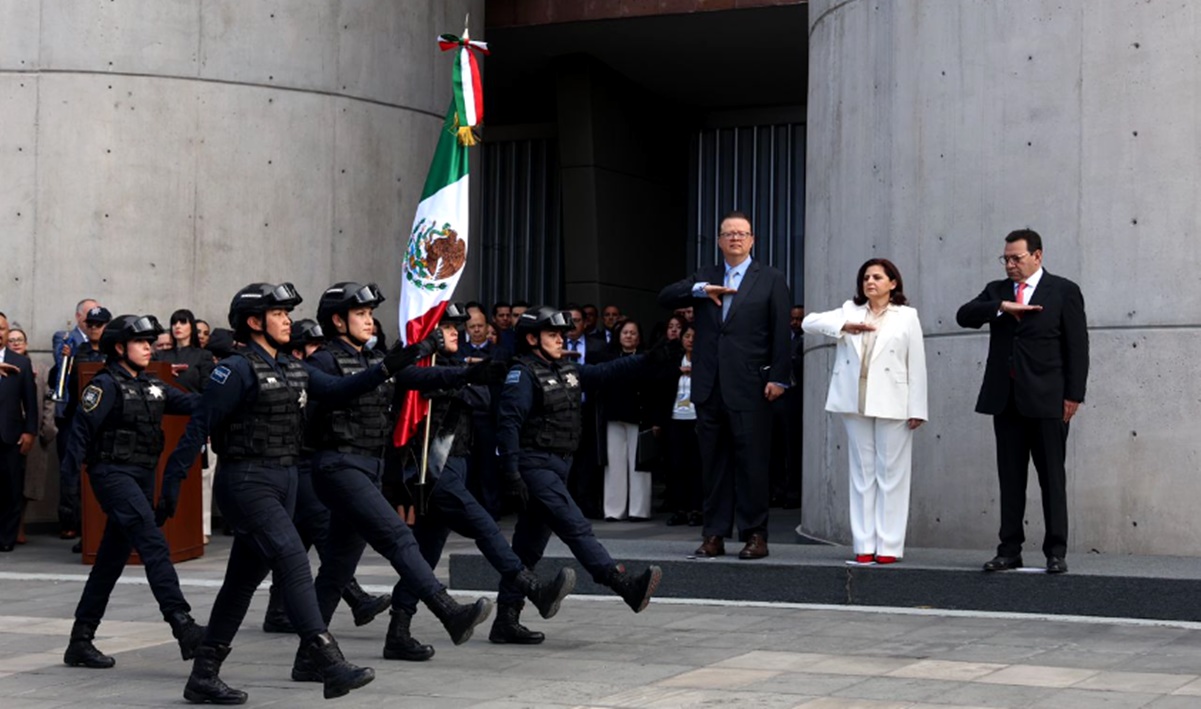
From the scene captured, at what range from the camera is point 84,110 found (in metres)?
15.8

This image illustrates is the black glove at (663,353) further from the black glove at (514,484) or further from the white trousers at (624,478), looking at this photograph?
the white trousers at (624,478)

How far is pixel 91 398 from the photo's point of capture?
9164 millimetres

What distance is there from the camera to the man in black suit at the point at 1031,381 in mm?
9969

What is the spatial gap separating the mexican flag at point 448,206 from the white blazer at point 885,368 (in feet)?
7.84

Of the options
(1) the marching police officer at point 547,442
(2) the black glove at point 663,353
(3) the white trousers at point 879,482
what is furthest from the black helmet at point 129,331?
(3) the white trousers at point 879,482

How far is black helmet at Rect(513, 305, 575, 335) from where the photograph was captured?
9.28m

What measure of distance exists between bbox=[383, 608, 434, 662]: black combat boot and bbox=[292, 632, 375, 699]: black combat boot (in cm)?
106

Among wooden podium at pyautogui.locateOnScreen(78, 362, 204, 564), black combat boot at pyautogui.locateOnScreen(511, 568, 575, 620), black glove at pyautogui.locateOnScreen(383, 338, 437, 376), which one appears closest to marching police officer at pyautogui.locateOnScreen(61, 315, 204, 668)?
black combat boot at pyautogui.locateOnScreen(511, 568, 575, 620)

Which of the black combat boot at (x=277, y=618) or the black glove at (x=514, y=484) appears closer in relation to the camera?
the black glove at (x=514, y=484)

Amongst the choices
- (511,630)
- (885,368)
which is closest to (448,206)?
(885,368)

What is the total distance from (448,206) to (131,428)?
311 cm

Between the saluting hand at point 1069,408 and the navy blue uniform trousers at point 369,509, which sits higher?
the saluting hand at point 1069,408

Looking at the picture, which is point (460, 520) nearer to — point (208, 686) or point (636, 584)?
point (636, 584)

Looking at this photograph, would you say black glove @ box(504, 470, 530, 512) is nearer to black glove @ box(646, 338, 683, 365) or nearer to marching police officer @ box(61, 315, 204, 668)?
black glove @ box(646, 338, 683, 365)
